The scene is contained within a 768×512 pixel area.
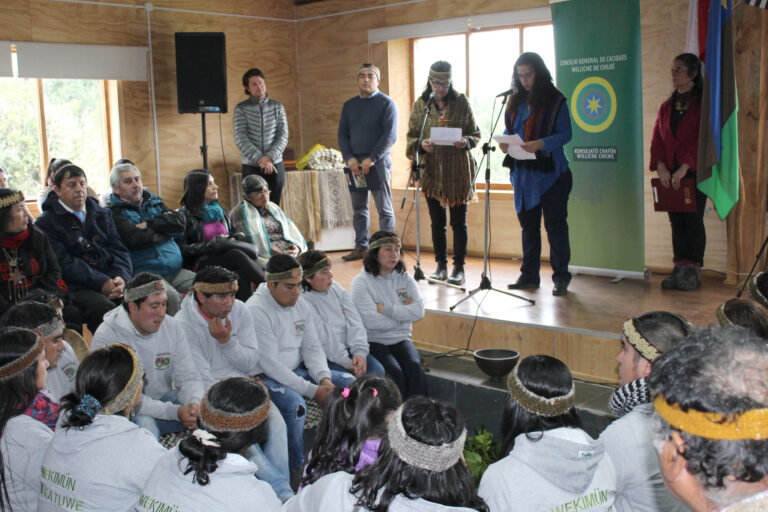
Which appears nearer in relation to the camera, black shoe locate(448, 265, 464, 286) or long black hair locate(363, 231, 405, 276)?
long black hair locate(363, 231, 405, 276)

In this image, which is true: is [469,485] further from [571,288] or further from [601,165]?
[601,165]

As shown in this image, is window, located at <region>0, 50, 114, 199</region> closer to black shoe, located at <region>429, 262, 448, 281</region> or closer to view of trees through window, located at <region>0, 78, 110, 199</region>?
view of trees through window, located at <region>0, 78, 110, 199</region>

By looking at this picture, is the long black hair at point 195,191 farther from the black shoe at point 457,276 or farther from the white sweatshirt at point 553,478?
the white sweatshirt at point 553,478

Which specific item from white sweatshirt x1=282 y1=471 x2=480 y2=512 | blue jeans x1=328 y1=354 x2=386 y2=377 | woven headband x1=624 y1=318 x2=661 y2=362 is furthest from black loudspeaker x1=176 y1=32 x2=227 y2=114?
white sweatshirt x1=282 y1=471 x2=480 y2=512

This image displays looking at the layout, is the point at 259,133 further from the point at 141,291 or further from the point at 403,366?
the point at 141,291

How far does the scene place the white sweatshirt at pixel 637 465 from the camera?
6.12 feet

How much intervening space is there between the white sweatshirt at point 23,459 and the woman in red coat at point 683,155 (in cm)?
380

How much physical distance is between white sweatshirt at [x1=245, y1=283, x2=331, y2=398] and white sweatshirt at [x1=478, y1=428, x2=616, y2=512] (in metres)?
1.61

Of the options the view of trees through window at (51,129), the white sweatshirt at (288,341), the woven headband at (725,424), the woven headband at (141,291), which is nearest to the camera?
the woven headband at (725,424)

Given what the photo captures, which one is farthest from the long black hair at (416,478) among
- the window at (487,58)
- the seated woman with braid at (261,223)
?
the window at (487,58)

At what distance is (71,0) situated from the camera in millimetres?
6055

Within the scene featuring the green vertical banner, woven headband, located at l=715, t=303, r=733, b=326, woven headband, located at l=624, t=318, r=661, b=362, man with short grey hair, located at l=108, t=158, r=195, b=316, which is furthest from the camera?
the green vertical banner

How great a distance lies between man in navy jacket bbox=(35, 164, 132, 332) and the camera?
3744mm

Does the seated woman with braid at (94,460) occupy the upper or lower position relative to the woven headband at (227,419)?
lower
